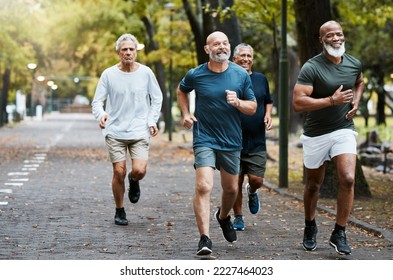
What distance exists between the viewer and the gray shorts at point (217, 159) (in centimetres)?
891

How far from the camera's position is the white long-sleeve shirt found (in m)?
11.1

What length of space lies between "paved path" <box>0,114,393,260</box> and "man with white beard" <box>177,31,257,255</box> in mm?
537

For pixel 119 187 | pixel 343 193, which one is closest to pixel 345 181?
pixel 343 193

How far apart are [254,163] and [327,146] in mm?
1971

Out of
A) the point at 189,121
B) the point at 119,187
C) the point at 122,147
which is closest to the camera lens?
the point at 189,121

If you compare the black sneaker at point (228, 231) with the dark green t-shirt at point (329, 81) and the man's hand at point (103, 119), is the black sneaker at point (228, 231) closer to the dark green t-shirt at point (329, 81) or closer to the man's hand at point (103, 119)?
the dark green t-shirt at point (329, 81)

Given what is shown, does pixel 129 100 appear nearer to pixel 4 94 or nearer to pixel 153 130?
pixel 153 130

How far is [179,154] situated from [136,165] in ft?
58.2

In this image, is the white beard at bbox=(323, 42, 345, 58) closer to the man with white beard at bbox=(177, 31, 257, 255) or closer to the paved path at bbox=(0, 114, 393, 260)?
the man with white beard at bbox=(177, 31, 257, 255)

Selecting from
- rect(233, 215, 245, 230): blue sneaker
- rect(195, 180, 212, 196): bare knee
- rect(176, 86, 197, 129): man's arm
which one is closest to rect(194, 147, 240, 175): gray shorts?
rect(195, 180, 212, 196): bare knee

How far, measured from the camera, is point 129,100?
11086 millimetres

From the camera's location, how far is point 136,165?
37.4 ft

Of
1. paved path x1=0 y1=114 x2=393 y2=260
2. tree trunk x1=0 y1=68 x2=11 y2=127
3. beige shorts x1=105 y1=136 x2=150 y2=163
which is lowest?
tree trunk x1=0 y1=68 x2=11 y2=127

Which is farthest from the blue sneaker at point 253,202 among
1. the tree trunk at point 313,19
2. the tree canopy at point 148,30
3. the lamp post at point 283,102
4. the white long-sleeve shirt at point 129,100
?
the tree canopy at point 148,30
